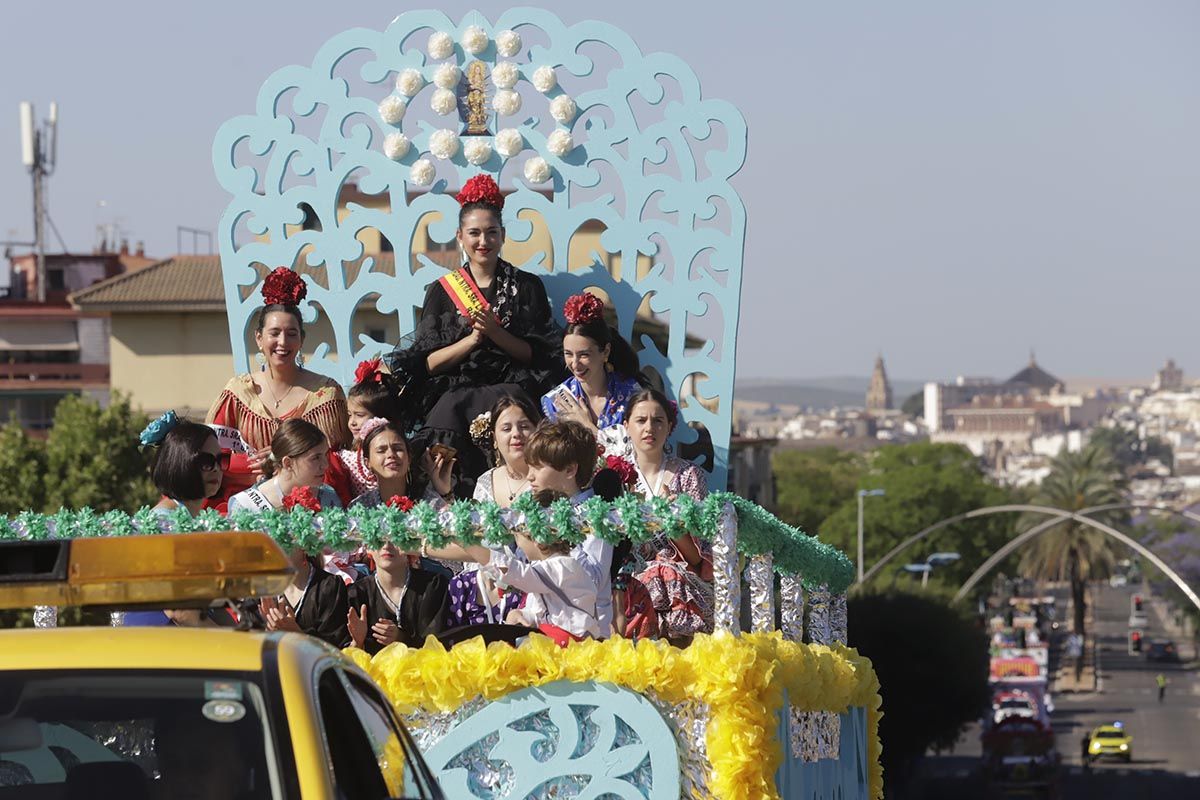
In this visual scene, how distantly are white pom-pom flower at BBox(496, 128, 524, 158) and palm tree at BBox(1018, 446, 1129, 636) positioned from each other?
272 ft

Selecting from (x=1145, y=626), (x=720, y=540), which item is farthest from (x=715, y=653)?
(x=1145, y=626)

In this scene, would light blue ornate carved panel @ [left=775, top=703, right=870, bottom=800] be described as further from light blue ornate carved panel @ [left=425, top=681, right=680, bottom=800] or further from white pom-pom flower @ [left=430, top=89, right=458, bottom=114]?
white pom-pom flower @ [left=430, top=89, right=458, bottom=114]

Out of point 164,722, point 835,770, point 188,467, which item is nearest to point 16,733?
point 164,722

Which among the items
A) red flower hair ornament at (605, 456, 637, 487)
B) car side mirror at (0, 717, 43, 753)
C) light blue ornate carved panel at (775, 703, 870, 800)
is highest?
red flower hair ornament at (605, 456, 637, 487)

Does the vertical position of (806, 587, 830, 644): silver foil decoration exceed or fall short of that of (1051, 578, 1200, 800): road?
it exceeds it

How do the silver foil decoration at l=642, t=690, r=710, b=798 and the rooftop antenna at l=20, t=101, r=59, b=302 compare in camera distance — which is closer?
the silver foil decoration at l=642, t=690, r=710, b=798

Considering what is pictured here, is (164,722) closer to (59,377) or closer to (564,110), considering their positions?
(564,110)

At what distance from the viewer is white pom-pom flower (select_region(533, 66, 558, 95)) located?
13.4m

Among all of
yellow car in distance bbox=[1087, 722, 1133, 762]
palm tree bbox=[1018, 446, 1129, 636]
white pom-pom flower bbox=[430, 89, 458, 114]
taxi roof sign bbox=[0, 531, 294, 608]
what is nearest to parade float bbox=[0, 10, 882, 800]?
white pom-pom flower bbox=[430, 89, 458, 114]

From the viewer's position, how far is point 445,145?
1339 centimetres

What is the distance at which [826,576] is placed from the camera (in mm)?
10594

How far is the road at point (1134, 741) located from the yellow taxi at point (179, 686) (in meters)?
50.9

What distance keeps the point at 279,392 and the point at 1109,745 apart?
57.2m

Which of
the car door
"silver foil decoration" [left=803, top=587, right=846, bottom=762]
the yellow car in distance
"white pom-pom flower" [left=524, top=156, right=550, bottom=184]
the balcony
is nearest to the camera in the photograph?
the car door
